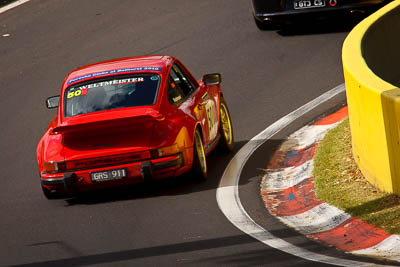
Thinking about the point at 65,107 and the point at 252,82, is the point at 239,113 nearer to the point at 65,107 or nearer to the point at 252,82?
the point at 252,82

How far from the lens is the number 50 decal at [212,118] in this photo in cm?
1191

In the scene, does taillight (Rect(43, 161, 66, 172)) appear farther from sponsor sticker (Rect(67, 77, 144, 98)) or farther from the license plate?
the license plate

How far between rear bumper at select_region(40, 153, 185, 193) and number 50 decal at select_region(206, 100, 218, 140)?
4.26 feet

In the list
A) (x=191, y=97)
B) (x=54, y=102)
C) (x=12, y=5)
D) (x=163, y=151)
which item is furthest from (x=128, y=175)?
(x=12, y=5)

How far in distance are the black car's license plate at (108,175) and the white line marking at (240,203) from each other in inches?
40.5

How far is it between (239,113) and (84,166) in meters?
4.33

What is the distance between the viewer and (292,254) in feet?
26.5

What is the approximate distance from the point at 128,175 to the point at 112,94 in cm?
118

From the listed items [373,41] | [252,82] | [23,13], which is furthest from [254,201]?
[23,13]

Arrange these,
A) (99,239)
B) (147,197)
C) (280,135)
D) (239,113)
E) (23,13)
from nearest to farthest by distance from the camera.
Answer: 1. (99,239)
2. (147,197)
3. (280,135)
4. (239,113)
5. (23,13)

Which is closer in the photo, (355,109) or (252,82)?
(355,109)

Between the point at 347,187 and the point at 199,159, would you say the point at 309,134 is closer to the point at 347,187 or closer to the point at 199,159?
the point at 199,159

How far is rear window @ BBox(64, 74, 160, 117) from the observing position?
11.2 metres

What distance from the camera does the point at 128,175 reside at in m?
10.5
